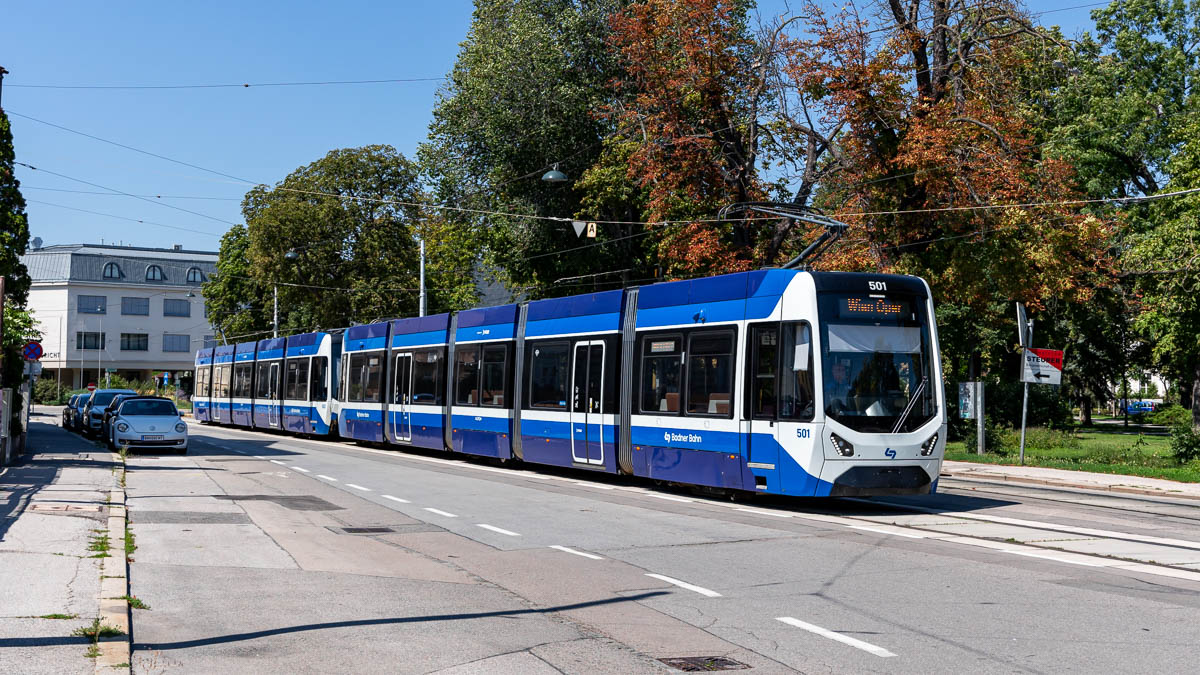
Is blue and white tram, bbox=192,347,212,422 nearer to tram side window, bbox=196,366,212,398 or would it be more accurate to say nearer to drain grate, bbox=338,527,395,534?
tram side window, bbox=196,366,212,398

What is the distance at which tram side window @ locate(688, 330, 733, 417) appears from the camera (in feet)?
55.0

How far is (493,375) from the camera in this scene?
80.5 feet

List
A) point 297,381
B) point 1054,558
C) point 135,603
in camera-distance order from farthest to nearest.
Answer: point 297,381 → point 1054,558 → point 135,603

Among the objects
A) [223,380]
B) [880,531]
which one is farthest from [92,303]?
[880,531]

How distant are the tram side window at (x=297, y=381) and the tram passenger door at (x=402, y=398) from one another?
346 inches

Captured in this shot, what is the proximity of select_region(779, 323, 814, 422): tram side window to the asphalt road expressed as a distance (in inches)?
55.5

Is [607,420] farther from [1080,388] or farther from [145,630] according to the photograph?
[1080,388]

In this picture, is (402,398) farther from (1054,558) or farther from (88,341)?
(88,341)

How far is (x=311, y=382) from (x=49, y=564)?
28277mm

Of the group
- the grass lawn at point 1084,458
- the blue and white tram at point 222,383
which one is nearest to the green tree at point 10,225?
the blue and white tram at point 222,383

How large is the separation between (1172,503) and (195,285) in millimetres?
103799

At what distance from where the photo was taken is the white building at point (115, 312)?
10281cm

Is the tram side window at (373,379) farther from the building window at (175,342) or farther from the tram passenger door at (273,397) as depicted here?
the building window at (175,342)

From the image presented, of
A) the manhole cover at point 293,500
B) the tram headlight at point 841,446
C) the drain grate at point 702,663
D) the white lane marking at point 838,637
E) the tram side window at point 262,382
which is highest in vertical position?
the tram side window at point 262,382
